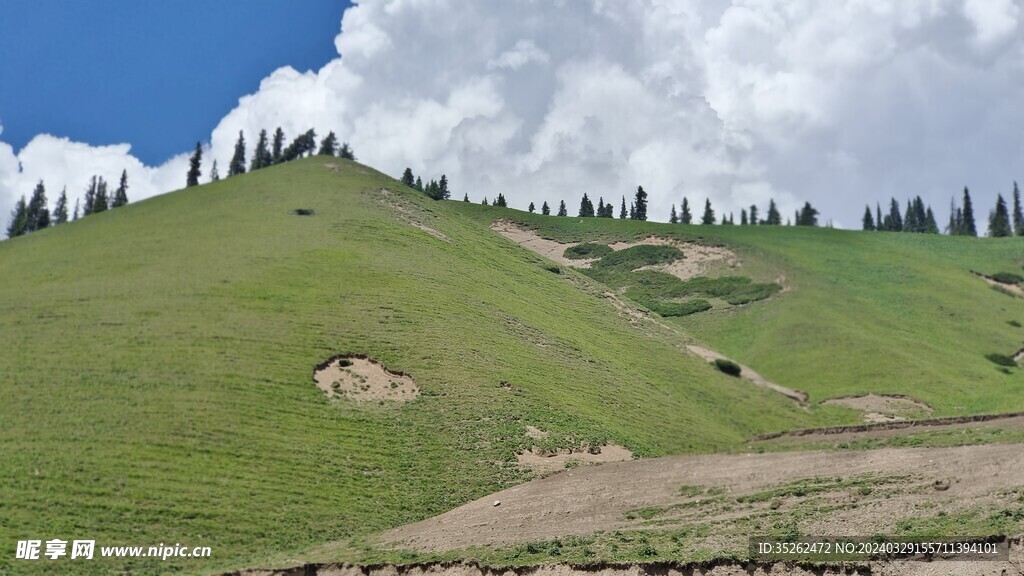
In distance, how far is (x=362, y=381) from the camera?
52500mm

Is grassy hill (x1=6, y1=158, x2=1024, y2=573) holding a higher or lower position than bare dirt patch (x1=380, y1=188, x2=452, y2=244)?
lower

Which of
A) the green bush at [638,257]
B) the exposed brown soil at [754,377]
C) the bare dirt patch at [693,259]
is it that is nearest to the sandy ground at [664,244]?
Answer: the bare dirt patch at [693,259]

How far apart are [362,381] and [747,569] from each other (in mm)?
32672

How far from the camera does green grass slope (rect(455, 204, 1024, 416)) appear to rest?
8069 centimetres

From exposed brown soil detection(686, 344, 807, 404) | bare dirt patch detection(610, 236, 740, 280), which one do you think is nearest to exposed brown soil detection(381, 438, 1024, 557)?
exposed brown soil detection(686, 344, 807, 404)

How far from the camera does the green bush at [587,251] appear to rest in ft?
405

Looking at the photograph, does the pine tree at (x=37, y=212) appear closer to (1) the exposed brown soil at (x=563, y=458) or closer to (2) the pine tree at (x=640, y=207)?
(2) the pine tree at (x=640, y=207)

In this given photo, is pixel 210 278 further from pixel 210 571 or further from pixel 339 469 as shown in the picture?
pixel 210 571

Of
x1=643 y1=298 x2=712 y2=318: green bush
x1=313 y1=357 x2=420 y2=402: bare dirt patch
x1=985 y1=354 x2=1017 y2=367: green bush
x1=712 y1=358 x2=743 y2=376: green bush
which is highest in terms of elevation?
x1=643 y1=298 x2=712 y2=318: green bush

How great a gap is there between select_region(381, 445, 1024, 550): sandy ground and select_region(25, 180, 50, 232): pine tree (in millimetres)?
148492

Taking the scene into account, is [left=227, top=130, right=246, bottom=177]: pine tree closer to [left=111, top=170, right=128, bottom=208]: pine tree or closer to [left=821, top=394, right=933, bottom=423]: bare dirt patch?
[left=111, top=170, right=128, bottom=208]: pine tree

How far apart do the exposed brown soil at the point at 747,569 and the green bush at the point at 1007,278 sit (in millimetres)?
120730

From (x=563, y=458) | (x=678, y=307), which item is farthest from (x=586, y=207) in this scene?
(x=563, y=458)

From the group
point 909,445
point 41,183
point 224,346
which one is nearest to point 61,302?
point 224,346
